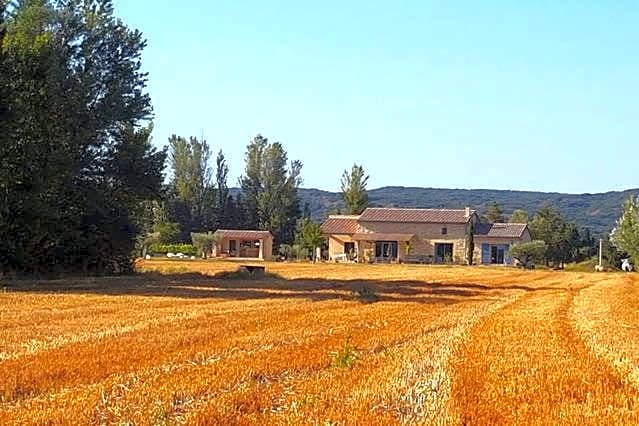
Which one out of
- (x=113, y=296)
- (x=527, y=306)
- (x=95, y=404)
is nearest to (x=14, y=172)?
(x=113, y=296)

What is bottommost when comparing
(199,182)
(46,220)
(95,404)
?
(95,404)

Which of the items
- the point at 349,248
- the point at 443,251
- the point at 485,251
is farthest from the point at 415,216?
the point at 485,251

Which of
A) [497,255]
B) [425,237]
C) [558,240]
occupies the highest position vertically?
[425,237]

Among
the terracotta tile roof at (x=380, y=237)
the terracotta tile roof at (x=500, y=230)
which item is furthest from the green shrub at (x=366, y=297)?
the terracotta tile roof at (x=500, y=230)

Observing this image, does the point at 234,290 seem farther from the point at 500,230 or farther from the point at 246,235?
the point at 246,235

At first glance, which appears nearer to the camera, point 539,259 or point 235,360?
point 235,360

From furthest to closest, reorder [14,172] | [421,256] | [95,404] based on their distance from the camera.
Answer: [421,256] < [14,172] < [95,404]

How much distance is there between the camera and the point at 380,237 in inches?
3270

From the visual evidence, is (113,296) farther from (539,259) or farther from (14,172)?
(539,259)

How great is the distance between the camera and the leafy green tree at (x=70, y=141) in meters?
29.3

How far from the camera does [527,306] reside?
22.4 metres

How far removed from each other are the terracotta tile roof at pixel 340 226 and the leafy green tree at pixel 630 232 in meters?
27.4

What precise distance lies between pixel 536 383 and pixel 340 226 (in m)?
78.5

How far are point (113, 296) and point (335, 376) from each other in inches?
552
